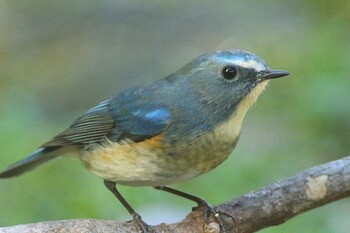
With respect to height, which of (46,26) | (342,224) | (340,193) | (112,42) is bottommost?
(342,224)

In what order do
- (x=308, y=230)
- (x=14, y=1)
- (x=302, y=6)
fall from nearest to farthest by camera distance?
1. (x=308, y=230)
2. (x=302, y=6)
3. (x=14, y=1)

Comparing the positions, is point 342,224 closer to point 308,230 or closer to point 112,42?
point 308,230

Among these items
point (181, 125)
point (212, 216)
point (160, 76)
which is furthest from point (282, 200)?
point (160, 76)

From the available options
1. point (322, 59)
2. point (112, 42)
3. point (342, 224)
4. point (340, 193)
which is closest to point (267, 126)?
point (322, 59)

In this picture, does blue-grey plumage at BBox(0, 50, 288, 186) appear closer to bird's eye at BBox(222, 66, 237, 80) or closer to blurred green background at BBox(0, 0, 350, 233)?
bird's eye at BBox(222, 66, 237, 80)

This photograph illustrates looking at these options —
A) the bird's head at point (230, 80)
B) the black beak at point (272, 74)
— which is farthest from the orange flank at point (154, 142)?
the black beak at point (272, 74)

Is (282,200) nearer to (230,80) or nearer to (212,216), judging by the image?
(212,216)

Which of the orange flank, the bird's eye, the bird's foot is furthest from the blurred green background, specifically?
the bird's eye
